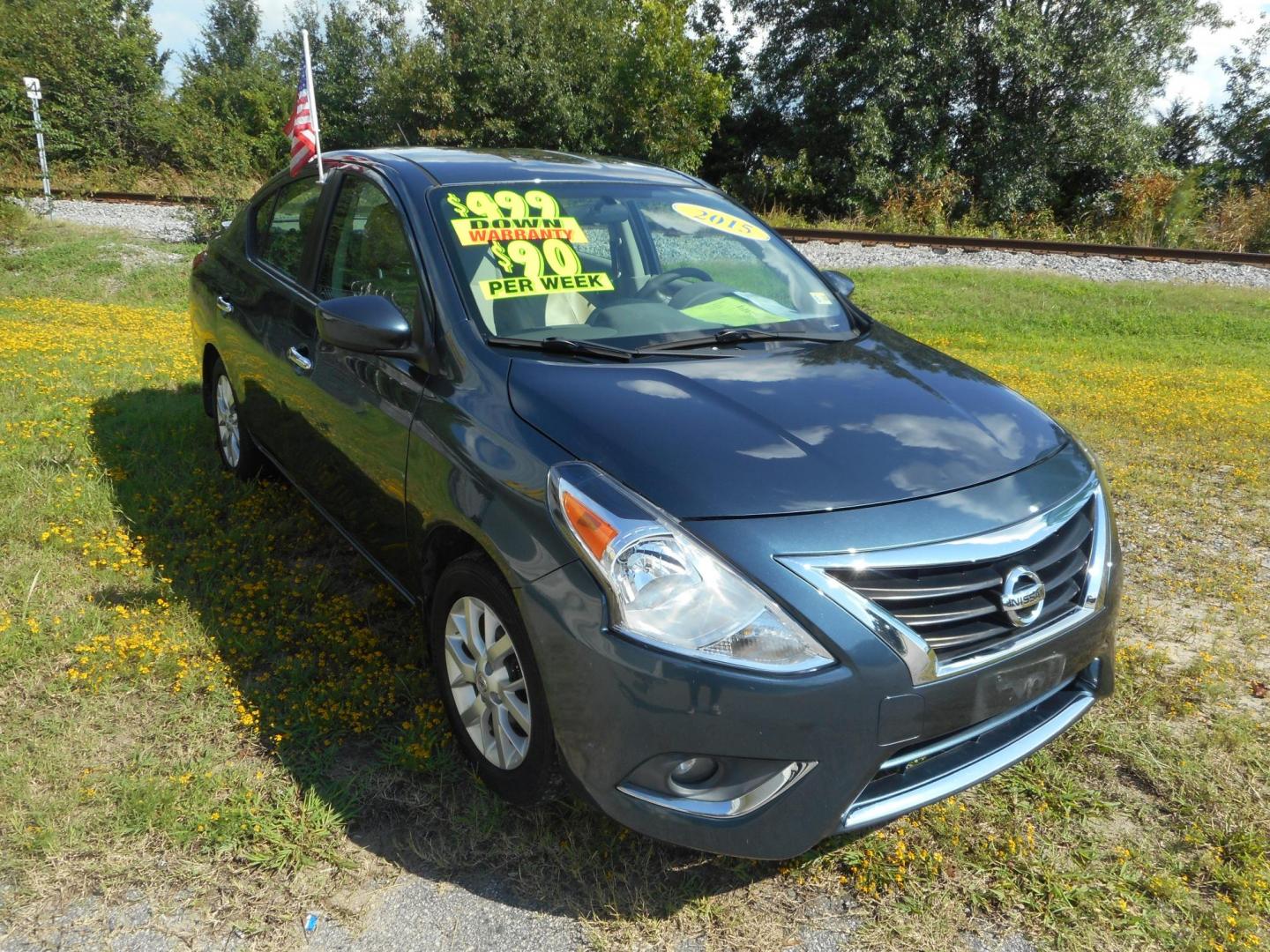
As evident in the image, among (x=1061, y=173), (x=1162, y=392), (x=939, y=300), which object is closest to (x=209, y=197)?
(x=939, y=300)

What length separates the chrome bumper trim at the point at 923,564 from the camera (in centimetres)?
203

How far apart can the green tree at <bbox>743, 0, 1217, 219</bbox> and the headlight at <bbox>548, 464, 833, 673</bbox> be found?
2090 centimetres

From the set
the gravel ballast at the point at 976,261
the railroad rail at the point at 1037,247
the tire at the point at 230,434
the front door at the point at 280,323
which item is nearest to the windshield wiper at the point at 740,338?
the front door at the point at 280,323

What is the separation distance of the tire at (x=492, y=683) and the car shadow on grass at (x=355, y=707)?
0.16 m

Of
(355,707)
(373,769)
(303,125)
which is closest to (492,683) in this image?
(373,769)

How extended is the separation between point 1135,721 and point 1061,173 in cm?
2205

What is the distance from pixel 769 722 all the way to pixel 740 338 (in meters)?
1.42

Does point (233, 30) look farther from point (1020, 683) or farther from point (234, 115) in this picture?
point (1020, 683)

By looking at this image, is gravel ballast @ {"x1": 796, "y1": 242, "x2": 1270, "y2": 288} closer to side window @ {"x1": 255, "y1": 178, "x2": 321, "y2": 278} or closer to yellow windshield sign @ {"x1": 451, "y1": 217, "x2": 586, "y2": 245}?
side window @ {"x1": 255, "y1": 178, "x2": 321, "y2": 278}

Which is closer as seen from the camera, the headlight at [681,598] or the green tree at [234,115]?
the headlight at [681,598]

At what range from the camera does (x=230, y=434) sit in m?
4.88

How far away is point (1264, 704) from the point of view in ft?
10.8

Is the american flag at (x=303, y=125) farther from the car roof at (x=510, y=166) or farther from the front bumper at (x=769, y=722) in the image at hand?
the front bumper at (x=769, y=722)

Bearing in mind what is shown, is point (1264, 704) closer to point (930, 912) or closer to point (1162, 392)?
point (930, 912)
